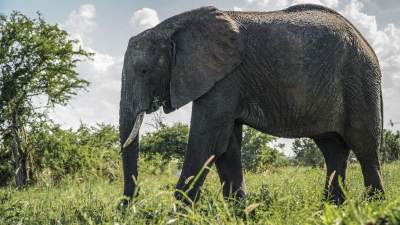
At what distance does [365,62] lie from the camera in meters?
6.79

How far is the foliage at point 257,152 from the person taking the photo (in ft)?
72.2

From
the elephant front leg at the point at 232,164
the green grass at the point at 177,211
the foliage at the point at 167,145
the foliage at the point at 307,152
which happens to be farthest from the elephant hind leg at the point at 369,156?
the foliage at the point at 307,152

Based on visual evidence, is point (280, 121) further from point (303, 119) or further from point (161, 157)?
point (161, 157)

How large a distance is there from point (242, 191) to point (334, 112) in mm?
1443

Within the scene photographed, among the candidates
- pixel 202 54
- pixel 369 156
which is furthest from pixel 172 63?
pixel 369 156

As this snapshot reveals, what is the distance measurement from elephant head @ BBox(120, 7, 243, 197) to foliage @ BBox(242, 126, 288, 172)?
51.3 feet

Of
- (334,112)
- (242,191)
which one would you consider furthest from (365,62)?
(242,191)

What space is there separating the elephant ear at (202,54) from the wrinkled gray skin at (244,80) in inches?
0.4

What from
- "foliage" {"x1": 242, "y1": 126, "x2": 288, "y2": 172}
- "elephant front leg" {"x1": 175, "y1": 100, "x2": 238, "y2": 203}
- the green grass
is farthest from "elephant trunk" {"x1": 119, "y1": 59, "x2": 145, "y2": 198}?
Answer: "foliage" {"x1": 242, "y1": 126, "x2": 288, "y2": 172}

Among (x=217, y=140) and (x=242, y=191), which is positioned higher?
(x=217, y=140)

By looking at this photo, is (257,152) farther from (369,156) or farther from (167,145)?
(369,156)

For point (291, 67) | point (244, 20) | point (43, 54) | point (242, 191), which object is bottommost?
point (242, 191)

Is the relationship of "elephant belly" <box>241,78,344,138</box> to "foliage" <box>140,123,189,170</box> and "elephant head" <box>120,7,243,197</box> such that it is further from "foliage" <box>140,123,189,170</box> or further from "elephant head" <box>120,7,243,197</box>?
"foliage" <box>140,123,189,170</box>

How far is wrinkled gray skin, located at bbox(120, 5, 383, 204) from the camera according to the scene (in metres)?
5.75
